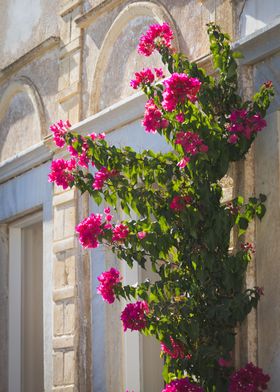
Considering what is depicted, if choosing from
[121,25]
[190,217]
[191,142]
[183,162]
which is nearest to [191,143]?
[191,142]

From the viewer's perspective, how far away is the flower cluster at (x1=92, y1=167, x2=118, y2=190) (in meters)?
6.86

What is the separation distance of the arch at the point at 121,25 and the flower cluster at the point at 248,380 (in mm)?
2571

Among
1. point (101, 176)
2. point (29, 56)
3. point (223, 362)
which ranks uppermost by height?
point (29, 56)

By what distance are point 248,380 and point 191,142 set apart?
1469 millimetres

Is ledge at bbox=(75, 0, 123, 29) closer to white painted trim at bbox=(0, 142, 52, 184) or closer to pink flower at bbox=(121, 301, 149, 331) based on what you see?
white painted trim at bbox=(0, 142, 52, 184)

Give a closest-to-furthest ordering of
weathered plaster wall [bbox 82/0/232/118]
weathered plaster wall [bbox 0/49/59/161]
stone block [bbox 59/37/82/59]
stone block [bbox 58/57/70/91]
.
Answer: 1. weathered plaster wall [bbox 82/0/232/118]
2. stone block [bbox 59/37/82/59]
3. stone block [bbox 58/57/70/91]
4. weathered plaster wall [bbox 0/49/59/161]

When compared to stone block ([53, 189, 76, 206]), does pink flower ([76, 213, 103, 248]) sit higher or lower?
lower

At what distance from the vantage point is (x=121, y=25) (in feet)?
28.8

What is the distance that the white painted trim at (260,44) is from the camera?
6.85 metres

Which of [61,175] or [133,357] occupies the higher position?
[61,175]

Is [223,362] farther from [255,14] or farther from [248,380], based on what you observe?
[255,14]

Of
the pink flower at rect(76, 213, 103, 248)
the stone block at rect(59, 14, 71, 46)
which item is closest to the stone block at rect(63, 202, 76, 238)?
the stone block at rect(59, 14, 71, 46)

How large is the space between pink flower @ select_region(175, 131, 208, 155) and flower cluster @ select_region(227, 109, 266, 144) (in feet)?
0.69

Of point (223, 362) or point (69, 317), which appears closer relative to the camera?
point (223, 362)
